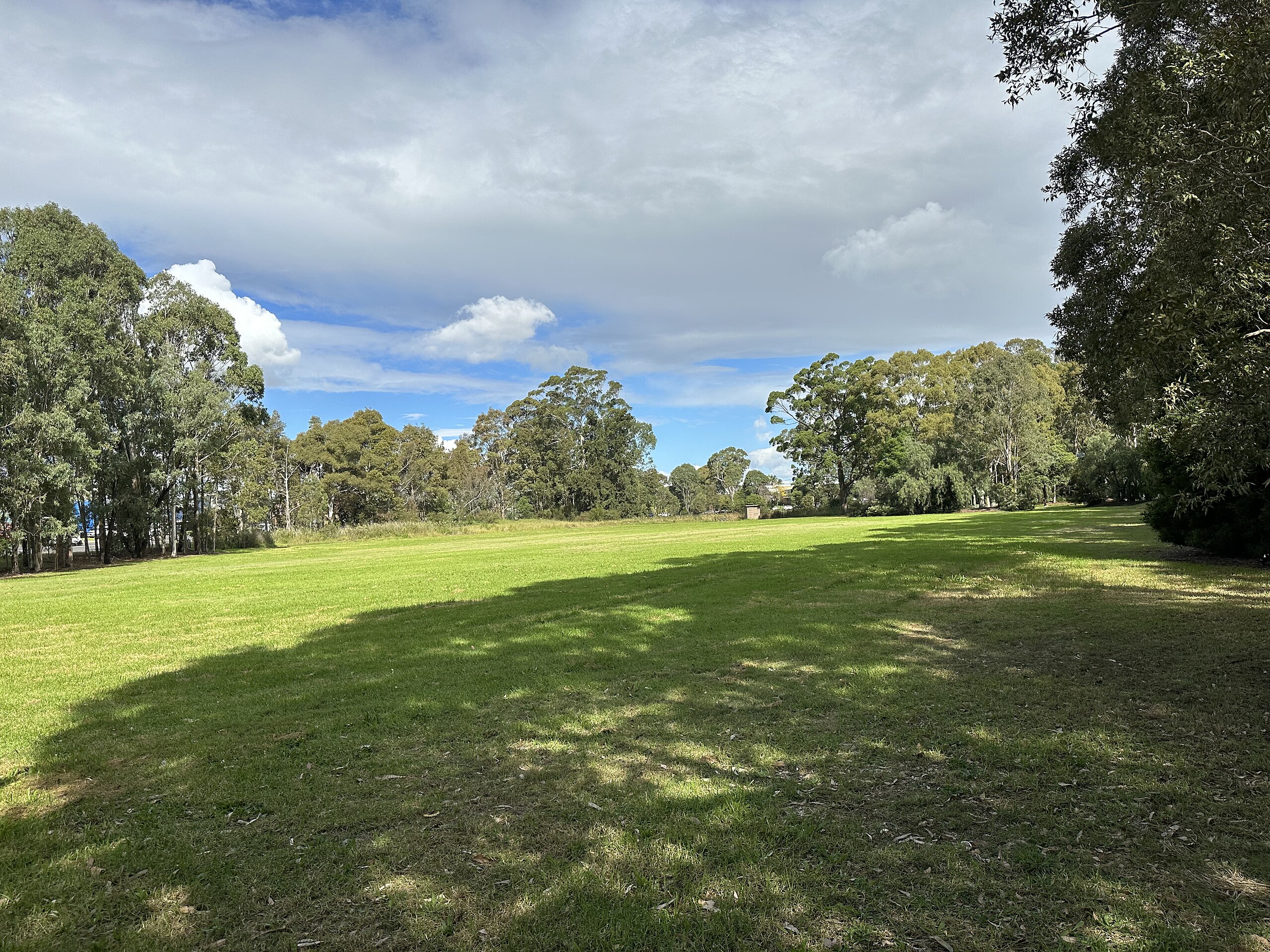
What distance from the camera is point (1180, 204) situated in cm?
580

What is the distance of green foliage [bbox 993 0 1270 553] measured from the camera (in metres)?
5.31

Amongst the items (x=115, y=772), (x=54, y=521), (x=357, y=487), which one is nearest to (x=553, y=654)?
(x=115, y=772)

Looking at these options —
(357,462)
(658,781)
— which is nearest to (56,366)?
(658,781)

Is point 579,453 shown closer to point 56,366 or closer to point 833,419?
point 833,419

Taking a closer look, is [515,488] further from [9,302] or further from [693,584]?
[693,584]

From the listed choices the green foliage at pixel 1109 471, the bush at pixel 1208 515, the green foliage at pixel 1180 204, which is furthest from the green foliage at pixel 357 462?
the green foliage at pixel 1180 204

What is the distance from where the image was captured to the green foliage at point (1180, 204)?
5.31 metres

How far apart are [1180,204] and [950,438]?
55860 mm

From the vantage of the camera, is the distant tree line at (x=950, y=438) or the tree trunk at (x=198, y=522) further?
the distant tree line at (x=950, y=438)

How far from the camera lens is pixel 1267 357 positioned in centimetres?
549

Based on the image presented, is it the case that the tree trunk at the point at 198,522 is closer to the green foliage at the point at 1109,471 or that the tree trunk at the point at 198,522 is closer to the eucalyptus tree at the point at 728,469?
the green foliage at the point at 1109,471

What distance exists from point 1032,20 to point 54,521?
34507mm

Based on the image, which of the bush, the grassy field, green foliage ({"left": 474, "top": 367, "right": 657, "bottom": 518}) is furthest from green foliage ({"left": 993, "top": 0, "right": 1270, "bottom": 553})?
green foliage ({"left": 474, "top": 367, "right": 657, "bottom": 518})

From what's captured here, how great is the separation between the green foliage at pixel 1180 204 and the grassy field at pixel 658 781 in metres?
2.87
